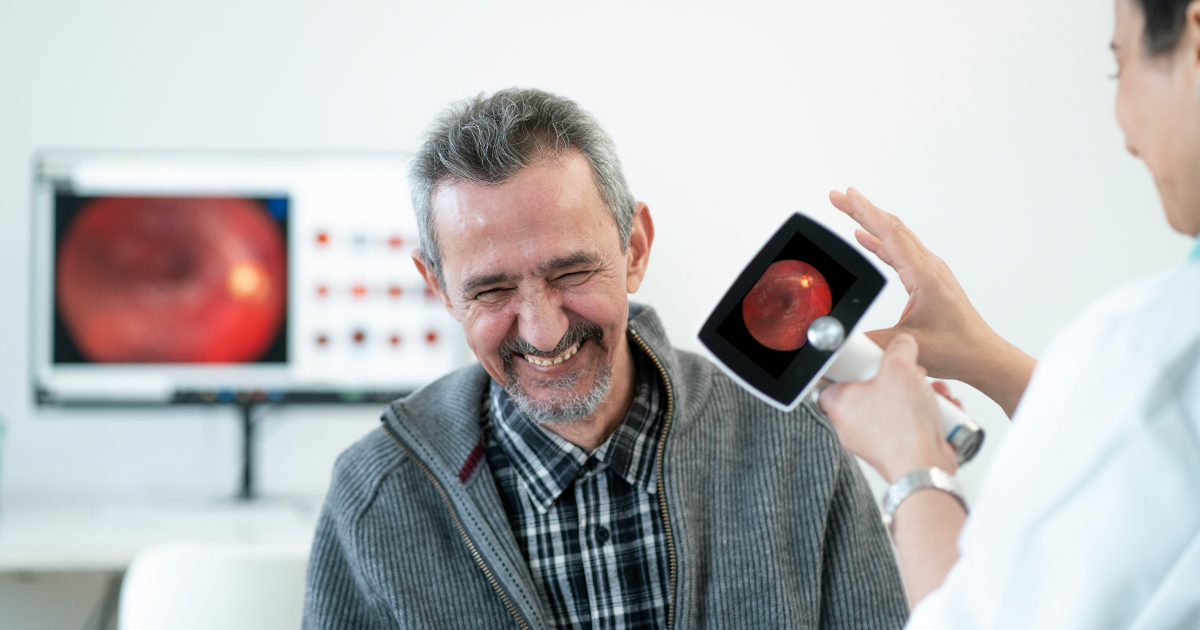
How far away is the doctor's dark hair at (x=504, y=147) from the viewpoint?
1152mm

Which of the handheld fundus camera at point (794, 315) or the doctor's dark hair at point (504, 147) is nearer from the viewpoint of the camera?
the handheld fundus camera at point (794, 315)

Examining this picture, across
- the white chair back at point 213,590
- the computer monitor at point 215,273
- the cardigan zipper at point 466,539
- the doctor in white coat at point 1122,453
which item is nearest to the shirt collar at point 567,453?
the cardigan zipper at point 466,539

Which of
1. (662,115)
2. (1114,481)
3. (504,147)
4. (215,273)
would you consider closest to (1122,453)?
(1114,481)

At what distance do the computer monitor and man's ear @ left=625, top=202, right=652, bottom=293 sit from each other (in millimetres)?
803

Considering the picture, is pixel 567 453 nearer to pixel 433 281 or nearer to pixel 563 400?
pixel 563 400

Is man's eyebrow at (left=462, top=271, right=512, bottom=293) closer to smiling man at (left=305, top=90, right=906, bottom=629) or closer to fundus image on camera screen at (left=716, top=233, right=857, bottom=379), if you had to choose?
smiling man at (left=305, top=90, right=906, bottom=629)

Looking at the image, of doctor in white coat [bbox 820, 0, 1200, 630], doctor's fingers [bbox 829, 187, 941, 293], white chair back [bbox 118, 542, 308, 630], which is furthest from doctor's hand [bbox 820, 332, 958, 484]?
white chair back [bbox 118, 542, 308, 630]

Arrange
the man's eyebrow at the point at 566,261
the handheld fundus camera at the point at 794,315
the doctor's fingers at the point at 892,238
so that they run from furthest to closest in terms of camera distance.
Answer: the man's eyebrow at the point at 566,261 → the doctor's fingers at the point at 892,238 → the handheld fundus camera at the point at 794,315

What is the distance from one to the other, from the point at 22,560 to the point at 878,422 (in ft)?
5.22

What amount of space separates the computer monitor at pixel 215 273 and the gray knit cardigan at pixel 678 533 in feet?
2.62

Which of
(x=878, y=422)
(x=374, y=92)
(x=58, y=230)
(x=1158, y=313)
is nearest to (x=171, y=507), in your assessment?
(x=58, y=230)

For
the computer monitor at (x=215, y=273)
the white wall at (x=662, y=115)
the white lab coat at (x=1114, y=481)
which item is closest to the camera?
the white lab coat at (x=1114, y=481)

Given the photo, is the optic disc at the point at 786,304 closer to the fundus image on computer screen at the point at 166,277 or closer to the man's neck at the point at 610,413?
the man's neck at the point at 610,413

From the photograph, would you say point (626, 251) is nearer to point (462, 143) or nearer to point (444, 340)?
point (462, 143)
